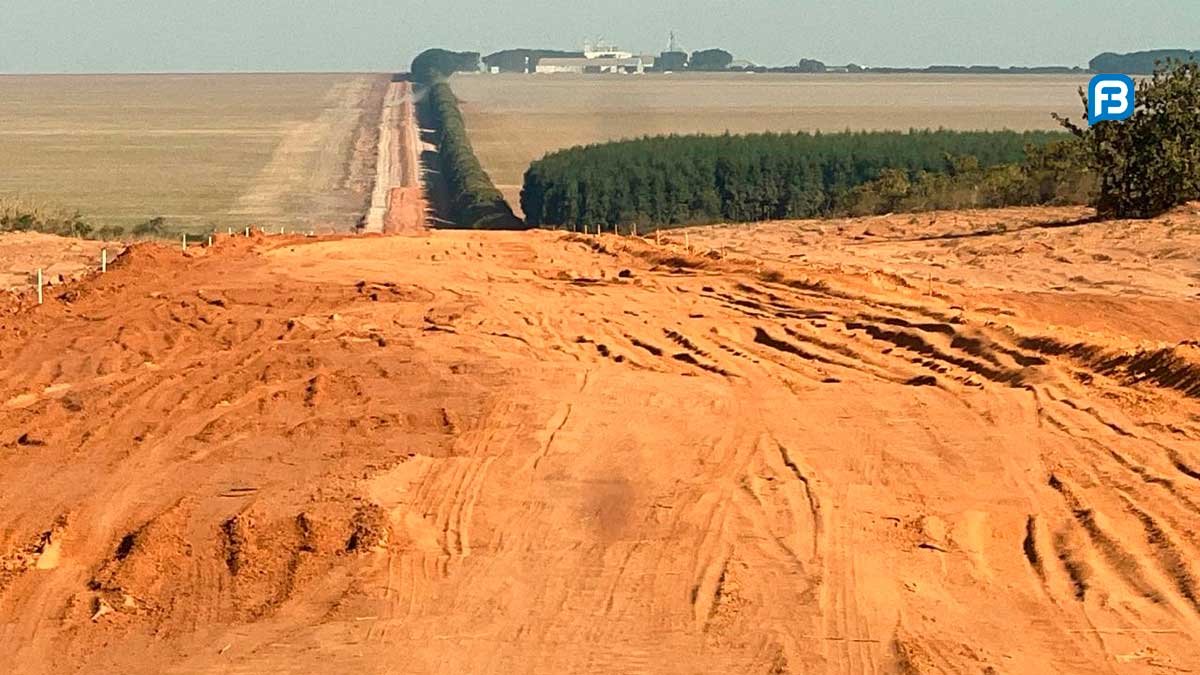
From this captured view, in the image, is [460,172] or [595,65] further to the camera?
[595,65]

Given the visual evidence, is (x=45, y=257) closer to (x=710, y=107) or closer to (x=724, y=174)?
(x=724, y=174)

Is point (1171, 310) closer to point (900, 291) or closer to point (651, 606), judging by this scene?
point (900, 291)

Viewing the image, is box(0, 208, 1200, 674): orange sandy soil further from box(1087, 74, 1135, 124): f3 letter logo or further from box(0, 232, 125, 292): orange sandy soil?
box(1087, 74, 1135, 124): f3 letter logo

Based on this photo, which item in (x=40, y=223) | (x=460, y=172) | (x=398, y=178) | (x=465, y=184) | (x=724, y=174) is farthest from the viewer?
(x=398, y=178)

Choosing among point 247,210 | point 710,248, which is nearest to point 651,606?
point 710,248

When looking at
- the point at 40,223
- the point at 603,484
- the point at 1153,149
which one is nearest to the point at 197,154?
the point at 40,223

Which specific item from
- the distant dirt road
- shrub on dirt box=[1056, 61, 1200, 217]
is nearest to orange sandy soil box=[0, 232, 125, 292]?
the distant dirt road
